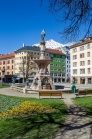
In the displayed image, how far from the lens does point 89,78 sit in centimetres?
6228

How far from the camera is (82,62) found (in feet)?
214

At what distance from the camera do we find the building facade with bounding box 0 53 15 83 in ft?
301

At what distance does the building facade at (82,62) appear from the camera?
62019 mm

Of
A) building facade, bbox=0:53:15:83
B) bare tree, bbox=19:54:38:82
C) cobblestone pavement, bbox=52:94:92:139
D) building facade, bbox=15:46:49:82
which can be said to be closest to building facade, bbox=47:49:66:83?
building facade, bbox=15:46:49:82

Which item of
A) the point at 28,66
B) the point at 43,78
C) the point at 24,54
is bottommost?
the point at 43,78

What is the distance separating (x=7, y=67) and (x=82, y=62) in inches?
1797

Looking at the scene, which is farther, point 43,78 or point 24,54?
point 24,54

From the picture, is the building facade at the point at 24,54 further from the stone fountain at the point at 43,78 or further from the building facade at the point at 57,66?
the stone fountain at the point at 43,78

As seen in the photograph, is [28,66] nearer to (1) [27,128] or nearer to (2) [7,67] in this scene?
(2) [7,67]

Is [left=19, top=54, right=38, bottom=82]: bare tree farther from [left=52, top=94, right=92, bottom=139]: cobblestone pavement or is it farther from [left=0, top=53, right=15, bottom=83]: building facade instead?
[left=52, top=94, right=92, bottom=139]: cobblestone pavement

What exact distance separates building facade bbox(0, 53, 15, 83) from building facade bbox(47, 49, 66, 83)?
66.7 feet

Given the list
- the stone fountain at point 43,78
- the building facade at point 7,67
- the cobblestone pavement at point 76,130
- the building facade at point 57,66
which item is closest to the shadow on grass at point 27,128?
the cobblestone pavement at point 76,130

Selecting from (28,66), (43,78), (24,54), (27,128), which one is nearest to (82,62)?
(28,66)

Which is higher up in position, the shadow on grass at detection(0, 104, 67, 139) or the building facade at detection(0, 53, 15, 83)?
the building facade at detection(0, 53, 15, 83)
